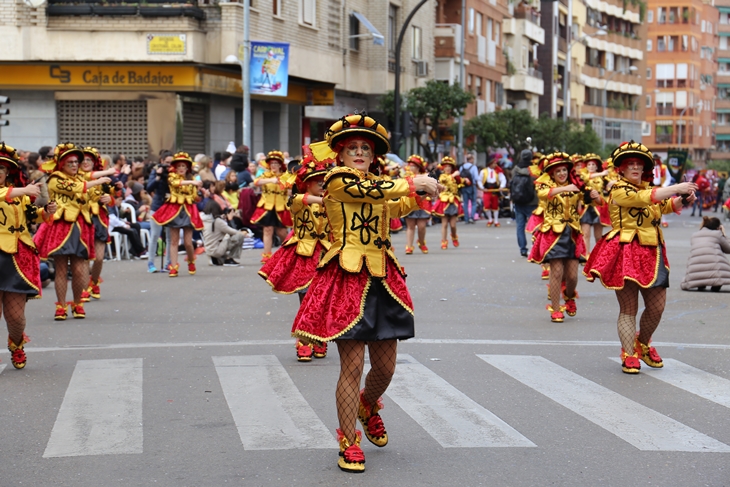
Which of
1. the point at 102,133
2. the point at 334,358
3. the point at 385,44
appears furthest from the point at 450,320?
the point at 385,44

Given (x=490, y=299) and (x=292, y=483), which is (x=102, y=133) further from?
(x=292, y=483)

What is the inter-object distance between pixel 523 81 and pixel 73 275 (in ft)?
187

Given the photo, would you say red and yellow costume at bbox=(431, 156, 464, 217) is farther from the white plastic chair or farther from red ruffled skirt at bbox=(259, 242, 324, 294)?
red ruffled skirt at bbox=(259, 242, 324, 294)

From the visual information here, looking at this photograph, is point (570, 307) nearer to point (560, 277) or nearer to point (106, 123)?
point (560, 277)

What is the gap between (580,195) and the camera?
13555 millimetres

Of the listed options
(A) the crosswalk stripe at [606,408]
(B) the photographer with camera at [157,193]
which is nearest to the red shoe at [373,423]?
(A) the crosswalk stripe at [606,408]

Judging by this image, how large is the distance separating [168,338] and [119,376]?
2238mm

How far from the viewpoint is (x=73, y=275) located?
43.1 ft

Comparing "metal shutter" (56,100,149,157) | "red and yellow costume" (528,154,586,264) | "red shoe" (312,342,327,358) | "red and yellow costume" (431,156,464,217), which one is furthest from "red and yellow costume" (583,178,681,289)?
"metal shutter" (56,100,149,157)

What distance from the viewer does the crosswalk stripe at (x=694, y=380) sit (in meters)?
8.74

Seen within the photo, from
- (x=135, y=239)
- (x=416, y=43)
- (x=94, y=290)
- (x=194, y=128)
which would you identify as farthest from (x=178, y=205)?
(x=416, y=43)

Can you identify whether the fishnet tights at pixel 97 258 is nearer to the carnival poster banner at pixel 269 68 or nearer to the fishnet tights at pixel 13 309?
the fishnet tights at pixel 13 309

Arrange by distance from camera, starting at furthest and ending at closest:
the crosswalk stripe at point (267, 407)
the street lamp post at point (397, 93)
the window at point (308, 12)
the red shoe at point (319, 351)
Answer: the window at point (308, 12) → the street lamp post at point (397, 93) → the red shoe at point (319, 351) → the crosswalk stripe at point (267, 407)

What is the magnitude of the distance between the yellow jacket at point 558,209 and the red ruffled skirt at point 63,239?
4.86 metres
